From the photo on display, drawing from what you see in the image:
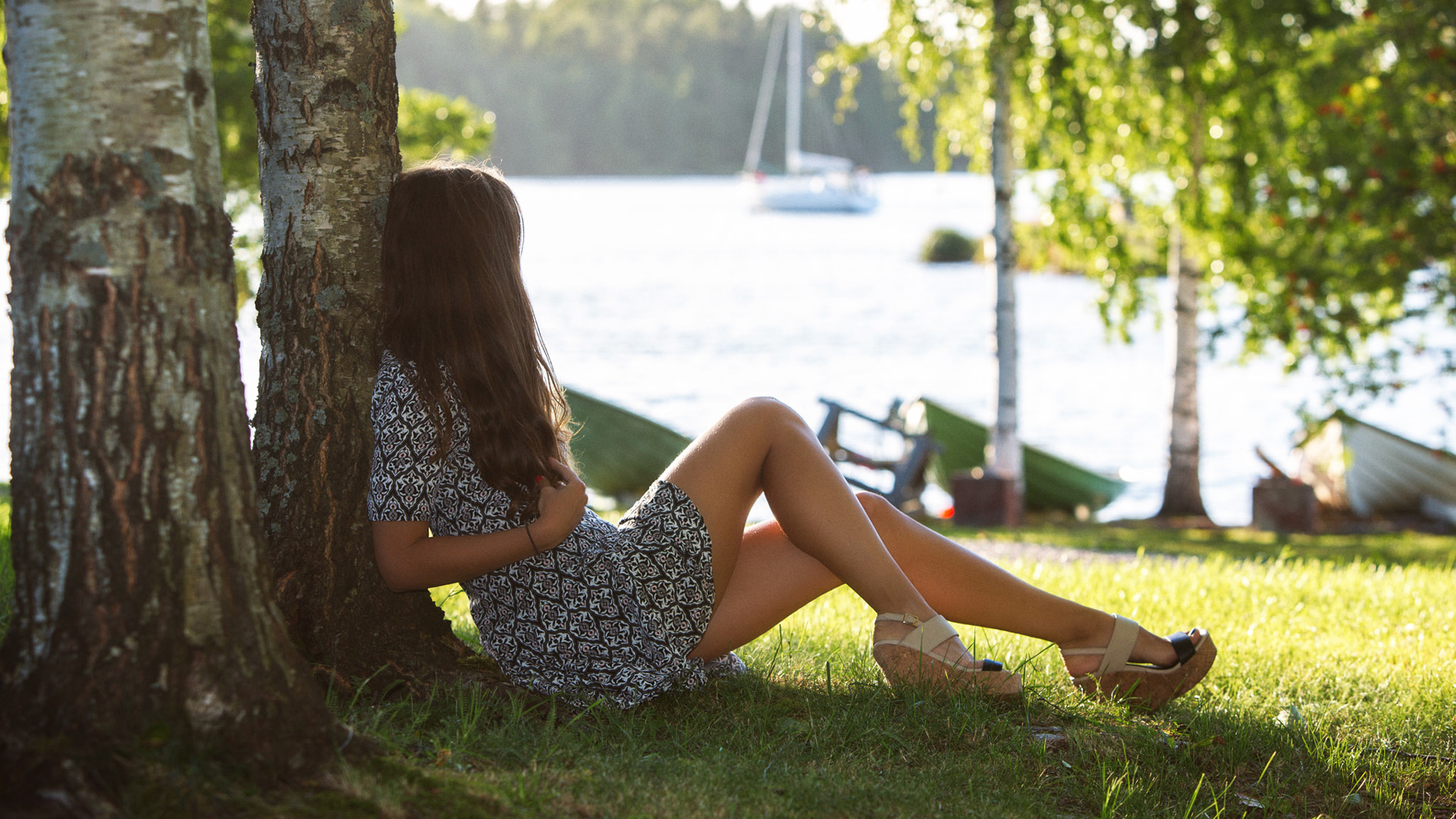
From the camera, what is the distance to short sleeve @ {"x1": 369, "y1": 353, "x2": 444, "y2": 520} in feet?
7.87

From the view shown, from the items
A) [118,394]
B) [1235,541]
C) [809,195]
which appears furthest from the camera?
[809,195]

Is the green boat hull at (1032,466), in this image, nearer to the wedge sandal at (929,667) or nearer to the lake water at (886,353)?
the lake water at (886,353)

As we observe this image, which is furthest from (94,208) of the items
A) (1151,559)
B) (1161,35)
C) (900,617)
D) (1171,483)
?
(1171,483)

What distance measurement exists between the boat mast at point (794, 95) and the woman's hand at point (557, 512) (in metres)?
36.4

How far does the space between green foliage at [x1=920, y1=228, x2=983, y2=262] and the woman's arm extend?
50961mm

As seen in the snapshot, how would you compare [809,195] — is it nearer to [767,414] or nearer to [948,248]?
[948,248]

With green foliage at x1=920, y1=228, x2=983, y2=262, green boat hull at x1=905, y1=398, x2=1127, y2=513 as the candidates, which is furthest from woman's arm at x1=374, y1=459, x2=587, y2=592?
green foliage at x1=920, y1=228, x2=983, y2=262

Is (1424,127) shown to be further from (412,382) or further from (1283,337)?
(412,382)

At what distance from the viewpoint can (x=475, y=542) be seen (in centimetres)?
242

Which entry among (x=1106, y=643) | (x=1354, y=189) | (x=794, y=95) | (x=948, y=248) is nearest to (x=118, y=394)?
(x=1106, y=643)

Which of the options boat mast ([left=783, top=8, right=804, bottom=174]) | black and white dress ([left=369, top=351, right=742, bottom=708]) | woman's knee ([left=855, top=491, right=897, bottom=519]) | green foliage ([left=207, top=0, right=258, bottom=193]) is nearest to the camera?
black and white dress ([left=369, top=351, right=742, bottom=708])

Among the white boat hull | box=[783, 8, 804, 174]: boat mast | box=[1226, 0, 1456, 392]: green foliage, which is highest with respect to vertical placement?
box=[783, 8, 804, 174]: boat mast

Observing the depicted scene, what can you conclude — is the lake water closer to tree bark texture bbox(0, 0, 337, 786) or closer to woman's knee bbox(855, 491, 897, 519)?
woman's knee bbox(855, 491, 897, 519)

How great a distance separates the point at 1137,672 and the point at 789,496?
1.02 m
